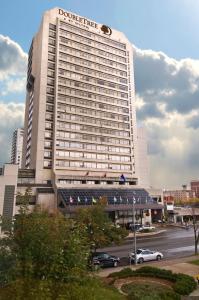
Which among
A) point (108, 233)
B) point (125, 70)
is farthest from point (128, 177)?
point (108, 233)

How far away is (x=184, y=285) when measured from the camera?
21734 mm

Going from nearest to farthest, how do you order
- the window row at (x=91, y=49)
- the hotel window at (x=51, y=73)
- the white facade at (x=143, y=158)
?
1. the hotel window at (x=51, y=73)
2. the window row at (x=91, y=49)
3. the white facade at (x=143, y=158)

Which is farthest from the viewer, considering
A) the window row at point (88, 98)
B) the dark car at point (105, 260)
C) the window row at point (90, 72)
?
the window row at point (90, 72)

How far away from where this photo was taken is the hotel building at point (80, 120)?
270 ft

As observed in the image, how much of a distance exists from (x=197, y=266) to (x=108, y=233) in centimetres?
1098

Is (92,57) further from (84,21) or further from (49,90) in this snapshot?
(49,90)

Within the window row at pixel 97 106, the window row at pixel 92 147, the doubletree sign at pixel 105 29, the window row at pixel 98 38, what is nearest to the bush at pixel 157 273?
the window row at pixel 92 147

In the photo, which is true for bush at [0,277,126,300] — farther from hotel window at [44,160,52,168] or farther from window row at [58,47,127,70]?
window row at [58,47,127,70]

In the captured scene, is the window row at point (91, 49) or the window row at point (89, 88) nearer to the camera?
the window row at point (89, 88)

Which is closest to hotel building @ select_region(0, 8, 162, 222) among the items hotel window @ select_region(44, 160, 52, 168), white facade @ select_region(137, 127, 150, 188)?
hotel window @ select_region(44, 160, 52, 168)

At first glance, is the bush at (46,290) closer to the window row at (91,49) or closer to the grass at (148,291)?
the grass at (148,291)

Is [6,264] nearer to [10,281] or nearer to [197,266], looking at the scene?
[10,281]

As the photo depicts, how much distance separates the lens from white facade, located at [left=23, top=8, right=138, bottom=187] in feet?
281

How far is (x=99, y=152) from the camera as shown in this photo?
92.9m
